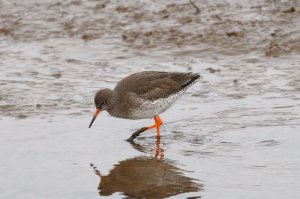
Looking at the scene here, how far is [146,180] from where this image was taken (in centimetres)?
850

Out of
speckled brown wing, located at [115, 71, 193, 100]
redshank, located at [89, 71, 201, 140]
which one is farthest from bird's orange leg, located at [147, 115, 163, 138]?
speckled brown wing, located at [115, 71, 193, 100]

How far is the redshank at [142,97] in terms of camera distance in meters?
10.3

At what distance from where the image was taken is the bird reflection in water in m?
8.07

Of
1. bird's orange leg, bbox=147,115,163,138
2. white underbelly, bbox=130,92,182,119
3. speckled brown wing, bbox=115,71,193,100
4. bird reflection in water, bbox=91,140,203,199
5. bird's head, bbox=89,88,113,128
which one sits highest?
speckled brown wing, bbox=115,71,193,100

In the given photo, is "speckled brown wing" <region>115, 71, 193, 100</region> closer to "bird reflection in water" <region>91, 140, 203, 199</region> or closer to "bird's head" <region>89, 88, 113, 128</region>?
"bird's head" <region>89, 88, 113, 128</region>

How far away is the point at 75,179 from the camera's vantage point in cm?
845

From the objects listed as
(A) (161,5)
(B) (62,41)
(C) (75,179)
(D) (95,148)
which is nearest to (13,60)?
(B) (62,41)

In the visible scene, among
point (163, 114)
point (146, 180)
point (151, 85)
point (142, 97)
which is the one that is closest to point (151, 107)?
point (142, 97)

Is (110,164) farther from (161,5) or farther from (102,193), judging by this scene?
(161,5)

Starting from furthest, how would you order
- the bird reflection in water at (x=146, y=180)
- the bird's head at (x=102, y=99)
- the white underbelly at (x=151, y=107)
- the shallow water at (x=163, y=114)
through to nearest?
the white underbelly at (x=151, y=107) → the bird's head at (x=102, y=99) → the shallow water at (x=163, y=114) → the bird reflection in water at (x=146, y=180)

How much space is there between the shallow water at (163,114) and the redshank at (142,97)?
0.27m

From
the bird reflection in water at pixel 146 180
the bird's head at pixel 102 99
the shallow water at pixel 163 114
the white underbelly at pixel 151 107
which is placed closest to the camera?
the bird reflection in water at pixel 146 180

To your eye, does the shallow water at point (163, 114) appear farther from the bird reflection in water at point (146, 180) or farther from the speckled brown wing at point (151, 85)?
the speckled brown wing at point (151, 85)

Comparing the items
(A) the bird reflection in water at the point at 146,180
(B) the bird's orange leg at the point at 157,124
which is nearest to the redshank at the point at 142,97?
(B) the bird's orange leg at the point at 157,124
